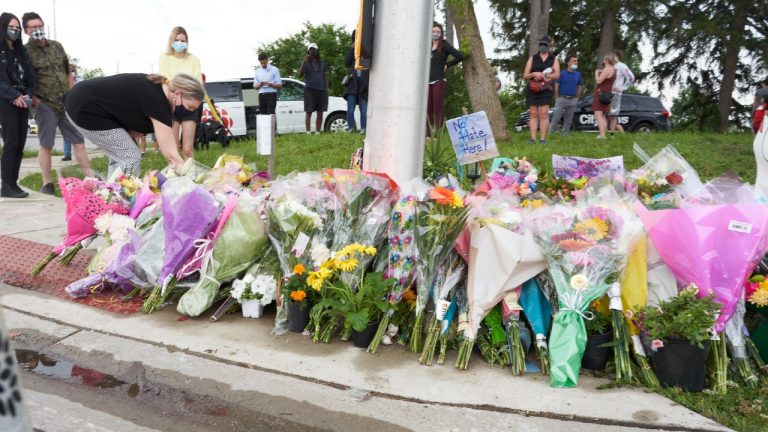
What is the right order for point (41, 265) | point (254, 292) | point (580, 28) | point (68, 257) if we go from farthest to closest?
point (580, 28)
point (68, 257)
point (41, 265)
point (254, 292)

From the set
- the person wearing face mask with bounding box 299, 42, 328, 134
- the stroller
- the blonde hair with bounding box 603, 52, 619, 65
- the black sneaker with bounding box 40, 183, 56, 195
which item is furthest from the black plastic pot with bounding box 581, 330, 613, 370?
the stroller

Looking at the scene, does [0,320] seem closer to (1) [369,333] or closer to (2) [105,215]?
(1) [369,333]

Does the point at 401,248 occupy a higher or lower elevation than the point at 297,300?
higher

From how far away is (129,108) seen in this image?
5.02 metres

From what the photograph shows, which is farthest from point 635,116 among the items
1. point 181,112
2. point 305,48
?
point 305,48

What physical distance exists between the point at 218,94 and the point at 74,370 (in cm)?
1230

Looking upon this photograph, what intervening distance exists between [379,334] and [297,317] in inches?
20.7

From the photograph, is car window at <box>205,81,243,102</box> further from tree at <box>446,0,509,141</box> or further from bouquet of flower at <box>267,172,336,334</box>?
bouquet of flower at <box>267,172,336,334</box>

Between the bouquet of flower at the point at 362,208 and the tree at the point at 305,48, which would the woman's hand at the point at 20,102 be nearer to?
the bouquet of flower at the point at 362,208

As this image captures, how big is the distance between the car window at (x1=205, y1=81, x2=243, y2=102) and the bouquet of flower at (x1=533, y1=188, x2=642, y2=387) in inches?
495

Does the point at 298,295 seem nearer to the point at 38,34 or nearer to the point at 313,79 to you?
the point at 38,34

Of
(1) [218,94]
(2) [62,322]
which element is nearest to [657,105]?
(1) [218,94]

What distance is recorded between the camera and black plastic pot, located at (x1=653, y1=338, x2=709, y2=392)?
9.96 feet

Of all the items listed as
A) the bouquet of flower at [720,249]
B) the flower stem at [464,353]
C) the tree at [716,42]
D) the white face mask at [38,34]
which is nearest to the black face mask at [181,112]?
the white face mask at [38,34]
